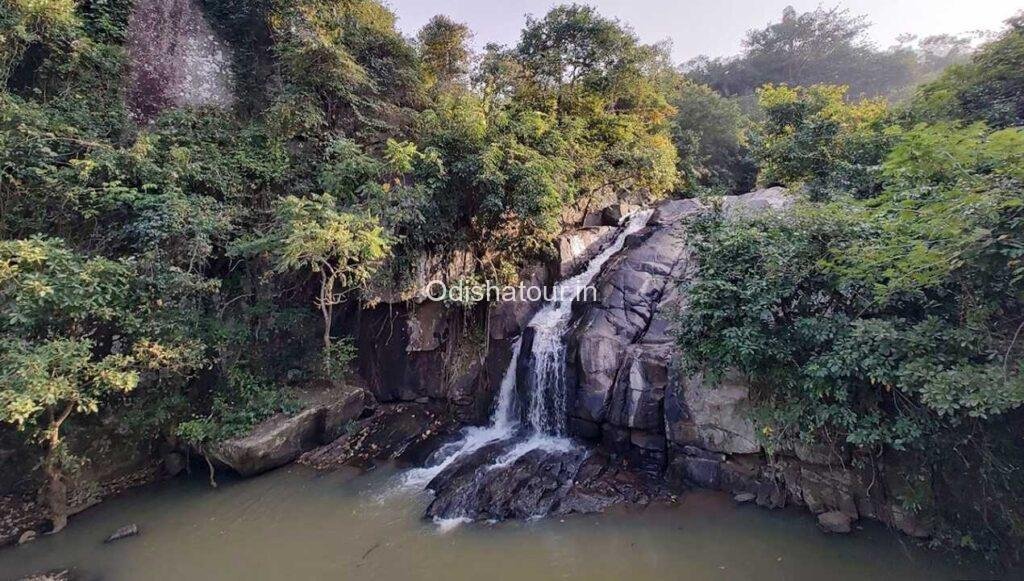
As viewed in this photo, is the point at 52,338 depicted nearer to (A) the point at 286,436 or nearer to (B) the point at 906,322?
(A) the point at 286,436

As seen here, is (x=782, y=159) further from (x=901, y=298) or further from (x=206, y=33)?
(x=206, y=33)

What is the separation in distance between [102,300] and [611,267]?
1024 centimetres

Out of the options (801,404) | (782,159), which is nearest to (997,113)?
(782,159)

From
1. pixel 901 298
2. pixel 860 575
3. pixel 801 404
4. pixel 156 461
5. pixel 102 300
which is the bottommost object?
pixel 860 575

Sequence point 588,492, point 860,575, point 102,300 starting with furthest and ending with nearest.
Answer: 1. point 588,492
2. point 102,300
3. point 860,575

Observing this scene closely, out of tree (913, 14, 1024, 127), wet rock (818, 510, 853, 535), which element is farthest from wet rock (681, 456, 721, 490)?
tree (913, 14, 1024, 127)

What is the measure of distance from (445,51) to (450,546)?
47.5 feet

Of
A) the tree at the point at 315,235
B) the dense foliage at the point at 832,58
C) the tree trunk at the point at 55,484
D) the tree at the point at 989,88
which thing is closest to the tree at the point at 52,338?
the tree trunk at the point at 55,484

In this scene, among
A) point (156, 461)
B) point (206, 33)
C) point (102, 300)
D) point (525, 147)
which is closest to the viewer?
point (102, 300)

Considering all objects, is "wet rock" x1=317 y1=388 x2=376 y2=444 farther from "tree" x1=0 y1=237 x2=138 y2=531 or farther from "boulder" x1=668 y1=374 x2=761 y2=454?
"boulder" x1=668 y1=374 x2=761 y2=454

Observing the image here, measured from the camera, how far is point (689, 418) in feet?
24.0

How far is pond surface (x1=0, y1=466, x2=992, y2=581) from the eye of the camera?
5.38 meters

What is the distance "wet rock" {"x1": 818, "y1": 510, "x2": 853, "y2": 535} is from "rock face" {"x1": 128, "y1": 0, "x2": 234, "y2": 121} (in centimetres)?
1552

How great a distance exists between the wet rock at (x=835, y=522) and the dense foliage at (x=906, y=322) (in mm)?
845
